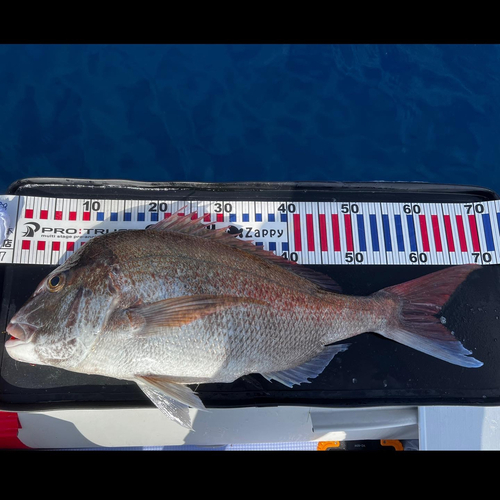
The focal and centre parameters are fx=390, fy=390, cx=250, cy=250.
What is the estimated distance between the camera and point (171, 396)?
172 centimetres

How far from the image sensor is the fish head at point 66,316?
1.66 meters

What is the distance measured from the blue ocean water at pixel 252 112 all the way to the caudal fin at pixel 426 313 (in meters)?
1.28

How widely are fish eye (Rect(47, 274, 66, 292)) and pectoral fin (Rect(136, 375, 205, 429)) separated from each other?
20.9 inches

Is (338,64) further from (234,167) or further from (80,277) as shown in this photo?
(80,277)

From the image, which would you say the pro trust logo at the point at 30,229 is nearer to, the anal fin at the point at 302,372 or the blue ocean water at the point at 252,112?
the blue ocean water at the point at 252,112

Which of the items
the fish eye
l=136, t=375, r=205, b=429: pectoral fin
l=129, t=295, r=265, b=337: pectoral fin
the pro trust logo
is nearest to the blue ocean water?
the pro trust logo

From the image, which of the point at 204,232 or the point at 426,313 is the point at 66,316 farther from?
the point at 426,313

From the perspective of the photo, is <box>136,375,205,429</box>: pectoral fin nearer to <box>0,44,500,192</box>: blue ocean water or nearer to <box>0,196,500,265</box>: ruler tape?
<box>0,196,500,265</box>: ruler tape

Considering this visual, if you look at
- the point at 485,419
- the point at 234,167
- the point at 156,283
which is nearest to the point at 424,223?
the point at 485,419

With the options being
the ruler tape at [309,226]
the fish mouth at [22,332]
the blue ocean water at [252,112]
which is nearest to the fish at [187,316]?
the fish mouth at [22,332]

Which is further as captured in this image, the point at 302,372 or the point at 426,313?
the point at 426,313

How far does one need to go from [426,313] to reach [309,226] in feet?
2.71

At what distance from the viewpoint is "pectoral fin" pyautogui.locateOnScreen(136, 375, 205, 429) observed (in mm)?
1736

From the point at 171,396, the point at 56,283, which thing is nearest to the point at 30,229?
the point at 56,283
